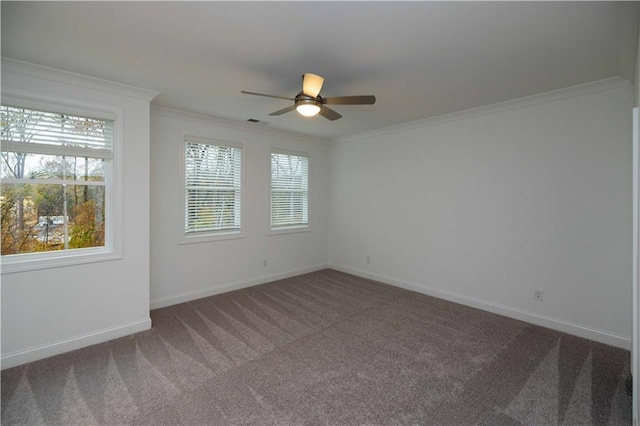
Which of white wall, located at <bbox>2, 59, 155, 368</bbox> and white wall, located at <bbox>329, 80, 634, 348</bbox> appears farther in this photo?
white wall, located at <bbox>329, 80, 634, 348</bbox>

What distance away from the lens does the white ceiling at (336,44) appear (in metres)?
1.82

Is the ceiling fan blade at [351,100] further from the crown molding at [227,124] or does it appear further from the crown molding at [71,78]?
the crown molding at [227,124]

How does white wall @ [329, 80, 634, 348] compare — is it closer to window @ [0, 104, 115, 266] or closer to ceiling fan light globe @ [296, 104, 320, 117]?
ceiling fan light globe @ [296, 104, 320, 117]

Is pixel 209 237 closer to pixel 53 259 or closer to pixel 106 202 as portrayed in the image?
pixel 106 202

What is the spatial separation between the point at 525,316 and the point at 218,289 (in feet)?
13.3

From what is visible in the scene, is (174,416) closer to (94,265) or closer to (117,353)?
(117,353)

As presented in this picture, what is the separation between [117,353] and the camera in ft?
8.93

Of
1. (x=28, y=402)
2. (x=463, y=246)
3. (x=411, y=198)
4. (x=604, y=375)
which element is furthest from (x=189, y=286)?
(x=604, y=375)

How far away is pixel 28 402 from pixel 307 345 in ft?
6.92

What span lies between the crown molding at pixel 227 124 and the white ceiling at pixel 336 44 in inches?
23.5

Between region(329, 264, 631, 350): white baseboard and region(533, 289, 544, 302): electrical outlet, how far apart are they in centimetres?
18

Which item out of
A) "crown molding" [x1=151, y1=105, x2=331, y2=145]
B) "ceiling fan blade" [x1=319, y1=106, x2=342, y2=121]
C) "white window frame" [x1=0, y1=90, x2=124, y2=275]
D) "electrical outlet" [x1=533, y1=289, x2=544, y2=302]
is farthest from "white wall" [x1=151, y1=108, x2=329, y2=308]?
"electrical outlet" [x1=533, y1=289, x2=544, y2=302]

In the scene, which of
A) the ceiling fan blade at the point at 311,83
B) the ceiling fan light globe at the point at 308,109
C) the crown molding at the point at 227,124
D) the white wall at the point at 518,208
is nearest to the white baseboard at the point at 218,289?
the white wall at the point at 518,208

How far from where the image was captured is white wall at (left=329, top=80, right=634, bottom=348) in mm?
2889
